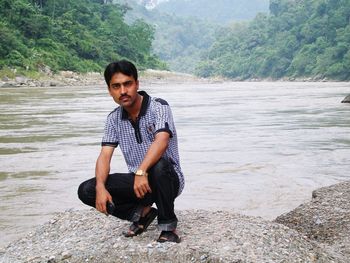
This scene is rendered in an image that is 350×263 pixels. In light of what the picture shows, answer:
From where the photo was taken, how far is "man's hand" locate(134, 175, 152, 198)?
125 inches

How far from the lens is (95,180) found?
3.40 m

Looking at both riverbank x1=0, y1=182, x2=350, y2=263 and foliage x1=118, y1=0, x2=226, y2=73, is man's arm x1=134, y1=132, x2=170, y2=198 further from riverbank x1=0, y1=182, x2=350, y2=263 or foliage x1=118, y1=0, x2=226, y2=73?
foliage x1=118, y1=0, x2=226, y2=73

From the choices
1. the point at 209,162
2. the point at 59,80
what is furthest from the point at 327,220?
the point at 59,80

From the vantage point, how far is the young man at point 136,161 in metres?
3.25

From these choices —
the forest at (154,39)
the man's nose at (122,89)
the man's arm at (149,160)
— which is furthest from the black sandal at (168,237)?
the forest at (154,39)

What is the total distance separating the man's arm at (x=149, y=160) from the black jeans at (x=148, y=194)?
0.05 metres

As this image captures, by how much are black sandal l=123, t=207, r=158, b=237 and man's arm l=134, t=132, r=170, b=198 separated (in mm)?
326

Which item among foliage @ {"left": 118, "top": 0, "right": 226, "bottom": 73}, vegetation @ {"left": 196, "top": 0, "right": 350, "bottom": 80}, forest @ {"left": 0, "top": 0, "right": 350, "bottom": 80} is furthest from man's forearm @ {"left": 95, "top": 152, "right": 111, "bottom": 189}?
foliage @ {"left": 118, "top": 0, "right": 226, "bottom": 73}

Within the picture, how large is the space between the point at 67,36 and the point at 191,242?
188 feet

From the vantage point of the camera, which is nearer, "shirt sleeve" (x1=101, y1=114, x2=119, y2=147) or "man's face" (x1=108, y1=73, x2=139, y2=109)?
"man's face" (x1=108, y1=73, x2=139, y2=109)

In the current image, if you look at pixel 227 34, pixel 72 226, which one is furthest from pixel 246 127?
pixel 227 34

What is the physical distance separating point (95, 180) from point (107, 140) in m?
0.29

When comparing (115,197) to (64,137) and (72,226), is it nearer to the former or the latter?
(72,226)

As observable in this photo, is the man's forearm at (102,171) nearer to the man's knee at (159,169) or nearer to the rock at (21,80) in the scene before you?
the man's knee at (159,169)
